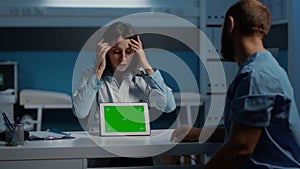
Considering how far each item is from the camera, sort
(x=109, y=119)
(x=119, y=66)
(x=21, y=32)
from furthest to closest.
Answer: (x=21, y=32) → (x=119, y=66) → (x=109, y=119)

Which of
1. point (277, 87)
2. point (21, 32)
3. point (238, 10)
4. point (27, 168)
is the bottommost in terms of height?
point (27, 168)

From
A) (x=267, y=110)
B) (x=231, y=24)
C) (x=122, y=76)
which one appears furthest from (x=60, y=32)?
(x=267, y=110)

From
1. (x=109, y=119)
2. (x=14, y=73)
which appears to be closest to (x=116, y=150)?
(x=109, y=119)

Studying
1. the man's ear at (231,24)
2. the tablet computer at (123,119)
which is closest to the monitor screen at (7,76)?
the tablet computer at (123,119)

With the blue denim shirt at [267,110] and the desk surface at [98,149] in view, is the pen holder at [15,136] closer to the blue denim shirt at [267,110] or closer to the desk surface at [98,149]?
the desk surface at [98,149]

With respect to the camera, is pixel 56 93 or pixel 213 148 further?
pixel 56 93

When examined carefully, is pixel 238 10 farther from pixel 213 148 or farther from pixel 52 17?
pixel 52 17

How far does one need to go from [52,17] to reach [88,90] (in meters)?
2.40

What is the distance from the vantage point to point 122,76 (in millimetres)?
2395

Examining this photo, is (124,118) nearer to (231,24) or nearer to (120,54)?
(120,54)

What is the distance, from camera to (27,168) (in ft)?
5.58

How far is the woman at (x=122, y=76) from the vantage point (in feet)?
7.47

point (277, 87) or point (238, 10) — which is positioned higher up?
point (238, 10)

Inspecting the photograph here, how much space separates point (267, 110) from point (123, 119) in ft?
2.45
